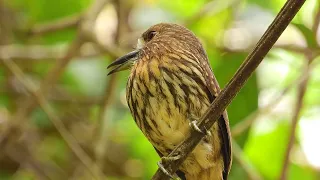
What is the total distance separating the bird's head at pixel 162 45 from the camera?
2.35 meters

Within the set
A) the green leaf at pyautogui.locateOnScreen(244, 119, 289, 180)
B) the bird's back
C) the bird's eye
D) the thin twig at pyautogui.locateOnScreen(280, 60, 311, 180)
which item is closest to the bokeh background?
the green leaf at pyautogui.locateOnScreen(244, 119, 289, 180)

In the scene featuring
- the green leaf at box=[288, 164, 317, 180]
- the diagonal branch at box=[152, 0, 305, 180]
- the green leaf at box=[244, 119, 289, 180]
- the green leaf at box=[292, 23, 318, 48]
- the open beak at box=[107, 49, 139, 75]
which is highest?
the diagonal branch at box=[152, 0, 305, 180]

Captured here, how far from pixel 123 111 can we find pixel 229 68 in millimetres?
915

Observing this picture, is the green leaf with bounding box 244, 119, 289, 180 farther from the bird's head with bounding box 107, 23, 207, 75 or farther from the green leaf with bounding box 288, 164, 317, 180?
the bird's head with bounding box 107, 23, 207, 75

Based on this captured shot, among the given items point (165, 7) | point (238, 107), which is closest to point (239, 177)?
point (238, 107)

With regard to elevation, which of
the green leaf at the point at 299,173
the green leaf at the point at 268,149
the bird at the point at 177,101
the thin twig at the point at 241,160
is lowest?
the green leaf at the point at 299,173

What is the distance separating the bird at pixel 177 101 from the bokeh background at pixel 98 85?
70cm

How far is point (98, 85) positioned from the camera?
3445mm

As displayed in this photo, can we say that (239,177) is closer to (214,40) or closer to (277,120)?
(277,120)

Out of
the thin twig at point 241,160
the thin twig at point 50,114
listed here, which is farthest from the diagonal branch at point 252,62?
the thin twig at point 50,114

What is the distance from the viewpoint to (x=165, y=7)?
3.66 metres

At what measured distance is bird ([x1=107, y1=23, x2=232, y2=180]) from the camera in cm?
213

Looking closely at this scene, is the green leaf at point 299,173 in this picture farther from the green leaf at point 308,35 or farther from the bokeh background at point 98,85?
the green leaf at point 308,35

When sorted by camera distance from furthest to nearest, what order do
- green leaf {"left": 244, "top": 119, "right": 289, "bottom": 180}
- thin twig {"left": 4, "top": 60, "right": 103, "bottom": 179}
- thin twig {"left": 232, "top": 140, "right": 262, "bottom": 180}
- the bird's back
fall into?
green leaf {"left": 244, "top": 119, "right": 289, "bottom": 180}, thin twig {"left": 4, "top": 60, "right": 103, "bottom": 179}, thin twig {"left": 232, "top": 140, "right": 262, "bottom": 180}, the bird's back
